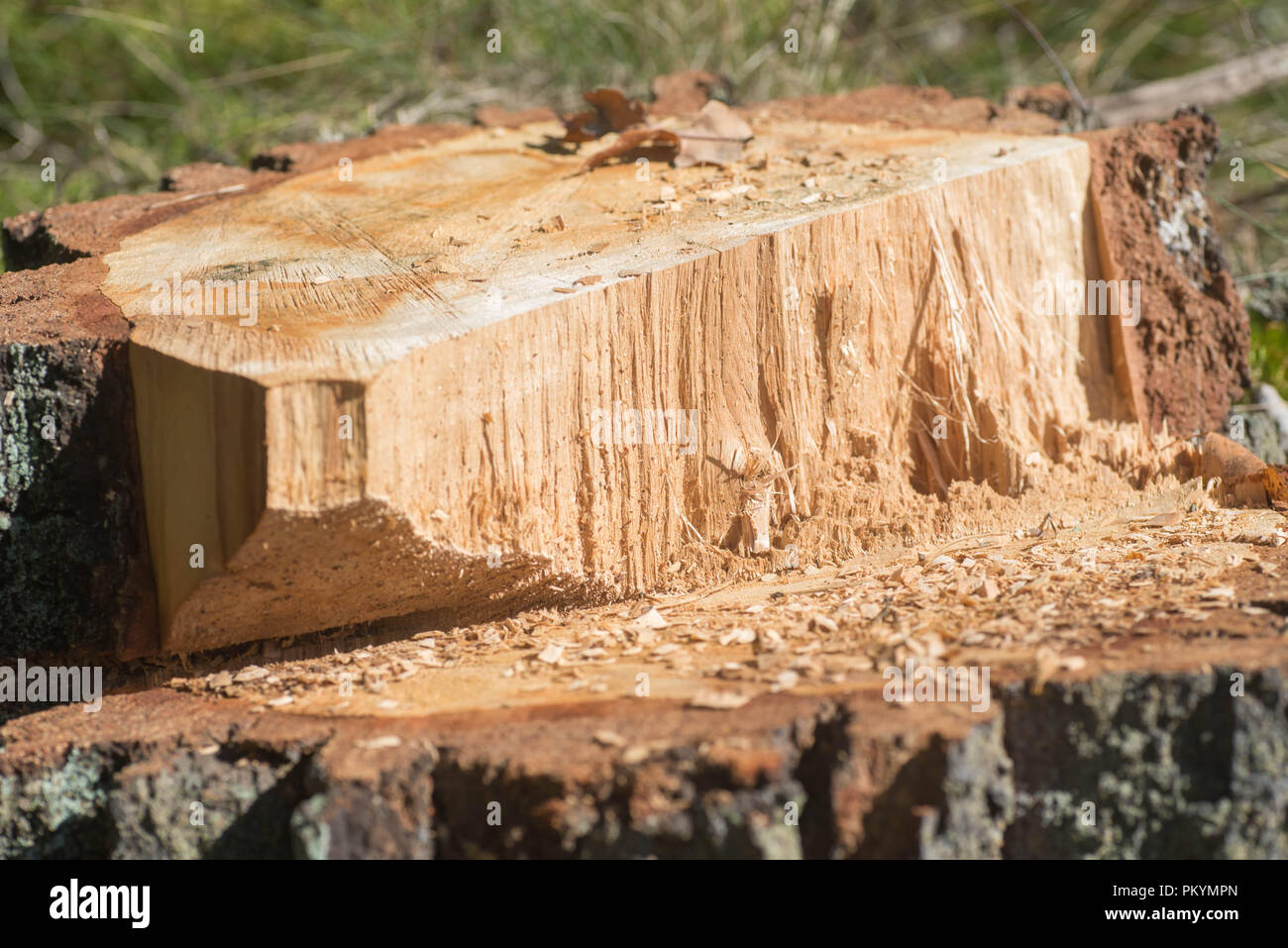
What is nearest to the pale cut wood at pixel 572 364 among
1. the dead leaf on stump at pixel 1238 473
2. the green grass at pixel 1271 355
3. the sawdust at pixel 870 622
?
the sawdust at pixel 870 622

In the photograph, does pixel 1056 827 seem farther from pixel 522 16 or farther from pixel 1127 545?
pixel 522 16

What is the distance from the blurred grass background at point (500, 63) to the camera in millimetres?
4434

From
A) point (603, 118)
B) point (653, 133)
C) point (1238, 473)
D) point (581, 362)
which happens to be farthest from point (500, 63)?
point (1238, 473)

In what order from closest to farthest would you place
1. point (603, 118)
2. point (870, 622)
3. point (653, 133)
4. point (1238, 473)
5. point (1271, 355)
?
point (870, 622) < point (1238, 473) < point (653, 133) < point (603, 118) < point (1271, 355)

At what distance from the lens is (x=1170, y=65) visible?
5.97 m

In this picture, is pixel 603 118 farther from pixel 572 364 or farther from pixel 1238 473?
pixel 1238 473

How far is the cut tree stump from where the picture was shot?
5.91 ft

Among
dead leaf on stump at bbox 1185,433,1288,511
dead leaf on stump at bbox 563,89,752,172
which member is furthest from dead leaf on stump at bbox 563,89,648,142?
dead leaf on stump at bbox 1185,433,1288,511

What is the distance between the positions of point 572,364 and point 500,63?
3.34 meters

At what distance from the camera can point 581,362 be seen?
80.9 inches

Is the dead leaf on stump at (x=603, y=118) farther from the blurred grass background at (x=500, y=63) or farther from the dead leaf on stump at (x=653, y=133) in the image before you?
the blurred grass background at (x=500, y=63)

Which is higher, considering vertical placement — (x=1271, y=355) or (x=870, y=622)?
(x=1271, y=355)

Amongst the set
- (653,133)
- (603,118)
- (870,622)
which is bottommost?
(870,622)
